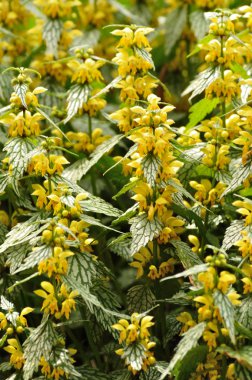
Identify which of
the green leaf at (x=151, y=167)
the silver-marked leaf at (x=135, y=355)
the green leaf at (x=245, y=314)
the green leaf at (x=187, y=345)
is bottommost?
the silver-marked leaf at (x=135, y=355)

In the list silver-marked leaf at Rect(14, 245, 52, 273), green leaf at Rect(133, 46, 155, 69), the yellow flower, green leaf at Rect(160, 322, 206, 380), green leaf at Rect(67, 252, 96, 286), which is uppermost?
green leaf at Rect(133, 46, 155, 69)

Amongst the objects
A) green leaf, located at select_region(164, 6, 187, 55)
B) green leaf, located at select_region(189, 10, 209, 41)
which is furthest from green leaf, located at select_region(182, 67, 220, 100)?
green leaf, located at select_region(164, 6, 187, 55)

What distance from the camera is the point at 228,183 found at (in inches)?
98.8

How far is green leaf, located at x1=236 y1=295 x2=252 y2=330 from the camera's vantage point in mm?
2234

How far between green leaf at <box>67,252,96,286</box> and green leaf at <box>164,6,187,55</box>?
175 centimetres

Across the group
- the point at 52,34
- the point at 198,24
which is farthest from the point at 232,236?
the point at 198,24

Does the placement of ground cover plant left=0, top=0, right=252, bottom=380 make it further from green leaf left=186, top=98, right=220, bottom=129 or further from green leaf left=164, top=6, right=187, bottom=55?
green leaf left=164, top=6, right=187, bottom=55

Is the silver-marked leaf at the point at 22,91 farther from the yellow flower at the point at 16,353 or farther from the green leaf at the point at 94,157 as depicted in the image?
the yellow flower at the point at 16,353

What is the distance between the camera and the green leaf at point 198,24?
3.62m

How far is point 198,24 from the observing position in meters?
3.67

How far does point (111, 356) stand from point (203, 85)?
91 cm

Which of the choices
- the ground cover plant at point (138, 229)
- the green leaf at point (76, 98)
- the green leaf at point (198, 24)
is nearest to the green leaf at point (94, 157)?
the ground cover plant at point (138, 229)

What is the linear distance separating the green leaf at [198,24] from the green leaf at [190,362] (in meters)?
1.73

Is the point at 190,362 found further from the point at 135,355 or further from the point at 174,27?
the point at 174,27
